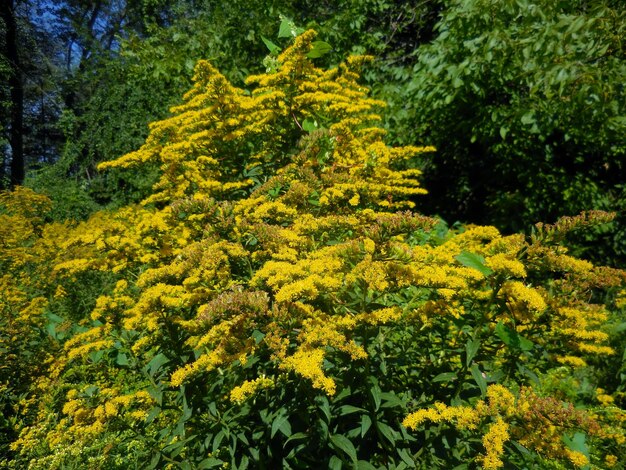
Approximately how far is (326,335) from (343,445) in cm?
39

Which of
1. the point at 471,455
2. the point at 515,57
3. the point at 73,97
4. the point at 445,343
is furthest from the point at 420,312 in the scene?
the point at 73,97

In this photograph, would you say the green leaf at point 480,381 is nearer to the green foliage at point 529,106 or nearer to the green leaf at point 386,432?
the green leaf at point 386,432

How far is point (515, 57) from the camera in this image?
3568 mm

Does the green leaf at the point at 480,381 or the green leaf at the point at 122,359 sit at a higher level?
the green leaf at the point at 122,359

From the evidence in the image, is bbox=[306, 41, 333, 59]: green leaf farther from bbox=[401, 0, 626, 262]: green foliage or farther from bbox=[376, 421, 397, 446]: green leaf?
bbox=[376, 421, 397, 446]: green leaf

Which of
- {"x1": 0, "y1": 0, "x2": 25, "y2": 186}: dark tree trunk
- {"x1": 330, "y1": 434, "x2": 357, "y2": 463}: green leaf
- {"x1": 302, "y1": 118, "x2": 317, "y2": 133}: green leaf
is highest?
{"x1": 0, "y1": 0, "x2": 25, "y2": 186}: dark tree trunk

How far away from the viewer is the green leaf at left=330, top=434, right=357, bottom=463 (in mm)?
1374

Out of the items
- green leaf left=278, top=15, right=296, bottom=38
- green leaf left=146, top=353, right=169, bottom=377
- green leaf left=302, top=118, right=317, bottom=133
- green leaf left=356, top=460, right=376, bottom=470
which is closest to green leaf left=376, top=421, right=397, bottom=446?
green leaf left=356, top=460, right=376, bottom=470

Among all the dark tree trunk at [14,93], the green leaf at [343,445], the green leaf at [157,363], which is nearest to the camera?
the green leaf at [343,445]

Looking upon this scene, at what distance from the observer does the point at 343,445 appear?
4.61 ft

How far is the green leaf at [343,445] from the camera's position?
4.51 ft

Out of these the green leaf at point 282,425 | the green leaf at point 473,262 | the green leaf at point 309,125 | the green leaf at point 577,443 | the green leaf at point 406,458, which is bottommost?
the green leaf at point 577,443

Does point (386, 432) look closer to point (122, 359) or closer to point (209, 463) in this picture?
point (209, 463)

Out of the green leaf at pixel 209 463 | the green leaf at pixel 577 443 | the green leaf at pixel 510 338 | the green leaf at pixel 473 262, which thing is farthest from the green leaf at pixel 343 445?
the green leaf at pixel 577 443
